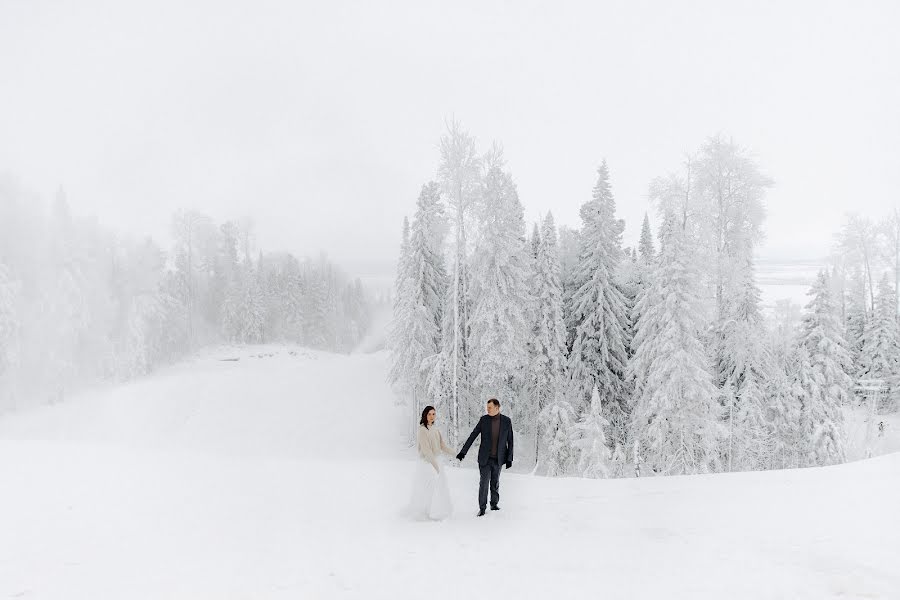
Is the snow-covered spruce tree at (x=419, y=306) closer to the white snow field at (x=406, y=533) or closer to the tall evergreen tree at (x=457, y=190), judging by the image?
the tall evergreen tree at (x=457, y=190)

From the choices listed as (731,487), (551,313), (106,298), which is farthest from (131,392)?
(731,487)

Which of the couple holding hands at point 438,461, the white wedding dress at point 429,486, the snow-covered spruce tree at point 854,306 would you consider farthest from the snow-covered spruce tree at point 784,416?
the white wedding dress at point 429,486

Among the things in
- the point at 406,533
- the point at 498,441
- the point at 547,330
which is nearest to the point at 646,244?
the point at 547,330

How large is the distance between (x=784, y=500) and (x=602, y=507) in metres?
3.33

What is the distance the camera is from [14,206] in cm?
3675

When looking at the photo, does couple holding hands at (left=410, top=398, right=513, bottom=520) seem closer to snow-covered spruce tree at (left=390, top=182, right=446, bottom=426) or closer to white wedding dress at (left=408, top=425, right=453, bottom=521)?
white wedding dress at (left=408, top=425, right=453, bottom=521)

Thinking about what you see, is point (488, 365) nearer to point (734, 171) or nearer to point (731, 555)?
point (734, 171)

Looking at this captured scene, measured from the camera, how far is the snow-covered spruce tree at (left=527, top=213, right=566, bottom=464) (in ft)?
82.3

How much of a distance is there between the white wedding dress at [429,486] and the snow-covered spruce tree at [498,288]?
1469cm

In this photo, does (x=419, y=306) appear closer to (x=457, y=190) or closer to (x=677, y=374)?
(x=457, y=190)

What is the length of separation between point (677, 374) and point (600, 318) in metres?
5.55

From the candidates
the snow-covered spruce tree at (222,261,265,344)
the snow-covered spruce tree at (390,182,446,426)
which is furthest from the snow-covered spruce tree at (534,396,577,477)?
the snow-covered spruce tree at (222,261,265,344)

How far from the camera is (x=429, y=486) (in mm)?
8773

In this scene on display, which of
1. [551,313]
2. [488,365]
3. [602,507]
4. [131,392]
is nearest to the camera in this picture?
[602,507]
